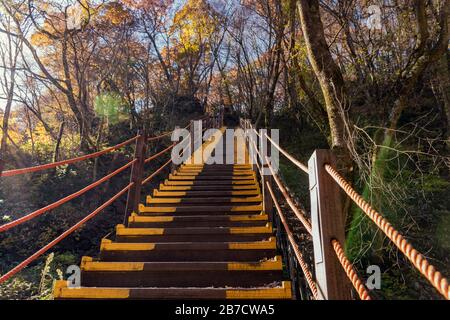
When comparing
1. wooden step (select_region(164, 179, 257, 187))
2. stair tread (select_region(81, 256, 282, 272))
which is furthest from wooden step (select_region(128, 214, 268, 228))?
wooden step (select_region(164, 179, 257, 187))

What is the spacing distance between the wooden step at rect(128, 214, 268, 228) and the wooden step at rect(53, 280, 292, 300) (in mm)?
1596

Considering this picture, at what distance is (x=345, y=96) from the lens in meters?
4.91

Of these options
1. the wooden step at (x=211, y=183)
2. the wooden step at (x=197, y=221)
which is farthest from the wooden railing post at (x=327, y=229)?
the wooden step at (x=211, y=183)

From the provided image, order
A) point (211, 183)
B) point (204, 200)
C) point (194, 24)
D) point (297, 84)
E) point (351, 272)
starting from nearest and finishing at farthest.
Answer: point (351, 272) → point (204, 200) → point (211, 183) → point (297, 84) → point (194, 24)

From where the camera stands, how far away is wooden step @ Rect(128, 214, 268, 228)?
4.43 metres

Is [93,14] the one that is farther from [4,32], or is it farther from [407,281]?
[407,281]

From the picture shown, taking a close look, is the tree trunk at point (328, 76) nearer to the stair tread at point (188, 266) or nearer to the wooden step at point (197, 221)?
the wooden step at point (197, 221)

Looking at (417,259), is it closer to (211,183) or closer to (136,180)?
(136,180)

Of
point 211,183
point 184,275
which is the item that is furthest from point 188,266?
point 211,183

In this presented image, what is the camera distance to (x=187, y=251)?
11.9 ft

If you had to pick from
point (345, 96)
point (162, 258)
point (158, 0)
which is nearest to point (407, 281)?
point (345, 96)

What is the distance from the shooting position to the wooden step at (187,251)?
356 centimetres

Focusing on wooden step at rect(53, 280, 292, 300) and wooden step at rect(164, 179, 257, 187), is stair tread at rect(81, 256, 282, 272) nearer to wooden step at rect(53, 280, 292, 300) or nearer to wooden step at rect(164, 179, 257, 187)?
wooden step at rect(53, 280, 292, 300)

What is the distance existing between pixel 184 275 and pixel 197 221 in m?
1.43
